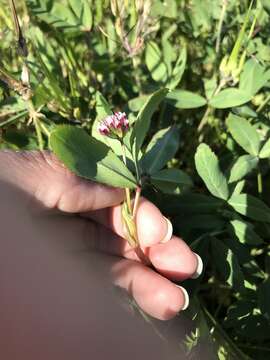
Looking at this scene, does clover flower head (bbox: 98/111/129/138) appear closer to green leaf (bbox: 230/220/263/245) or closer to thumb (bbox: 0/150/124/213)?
thumb (bbox: 0/150/124/213)

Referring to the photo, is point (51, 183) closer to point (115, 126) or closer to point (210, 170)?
point (115, 126)

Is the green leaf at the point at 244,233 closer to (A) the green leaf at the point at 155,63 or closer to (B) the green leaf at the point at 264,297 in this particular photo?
(B) the green leaf at the point at 264,297

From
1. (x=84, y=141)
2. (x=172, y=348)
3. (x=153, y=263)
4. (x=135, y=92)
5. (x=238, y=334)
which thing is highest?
(x=84, y=141)

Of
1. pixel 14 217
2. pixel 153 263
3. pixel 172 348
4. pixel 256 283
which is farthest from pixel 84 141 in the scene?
pixel 256 283

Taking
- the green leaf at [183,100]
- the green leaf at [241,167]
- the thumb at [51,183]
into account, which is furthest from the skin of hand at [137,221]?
the green leaf at [183,100]

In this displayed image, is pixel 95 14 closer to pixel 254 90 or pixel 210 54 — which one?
pixel 210 54

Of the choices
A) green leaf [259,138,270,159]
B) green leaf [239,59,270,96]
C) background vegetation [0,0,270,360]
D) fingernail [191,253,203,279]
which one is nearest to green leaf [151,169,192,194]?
background vegetation [0,0,270,360]

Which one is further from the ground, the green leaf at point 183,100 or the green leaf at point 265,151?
the green leaf at point 183,100
